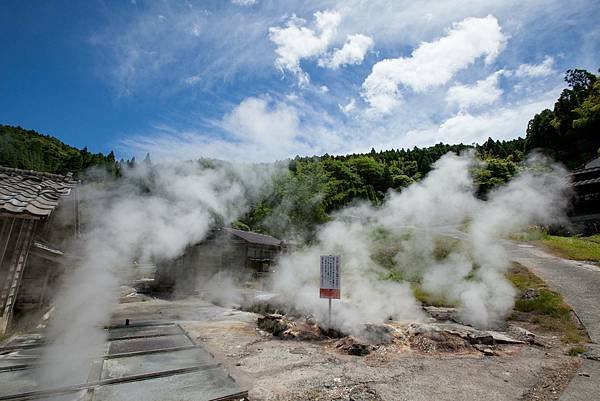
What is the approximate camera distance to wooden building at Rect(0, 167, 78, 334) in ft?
17.9

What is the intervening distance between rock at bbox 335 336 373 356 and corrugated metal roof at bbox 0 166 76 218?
713 centimetres

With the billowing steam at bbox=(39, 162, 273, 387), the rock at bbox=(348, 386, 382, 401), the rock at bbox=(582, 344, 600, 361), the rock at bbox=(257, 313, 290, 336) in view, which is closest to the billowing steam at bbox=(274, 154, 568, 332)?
the rock at bbox=(257, 313, 290, 336)

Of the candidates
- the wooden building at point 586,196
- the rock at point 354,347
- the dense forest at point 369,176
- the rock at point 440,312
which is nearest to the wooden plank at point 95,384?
the rock at point 354,347

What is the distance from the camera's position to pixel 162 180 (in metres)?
17.0

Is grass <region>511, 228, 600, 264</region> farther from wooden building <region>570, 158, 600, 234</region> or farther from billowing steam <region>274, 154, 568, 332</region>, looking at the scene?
wooden building <region>570, 158, 600, 234</region>

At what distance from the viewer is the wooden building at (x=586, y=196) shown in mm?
28844

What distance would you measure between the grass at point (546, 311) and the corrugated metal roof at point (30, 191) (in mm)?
13117

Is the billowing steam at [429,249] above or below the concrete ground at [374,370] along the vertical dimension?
above

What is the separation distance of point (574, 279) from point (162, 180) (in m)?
19.7

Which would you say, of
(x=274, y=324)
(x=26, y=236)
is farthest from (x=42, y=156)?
(x=274, y=324)

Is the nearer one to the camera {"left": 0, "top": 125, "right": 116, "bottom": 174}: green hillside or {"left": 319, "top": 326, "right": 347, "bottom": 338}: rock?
{"left": 319, "top": 326, "right": 347, "bottom": 338}: rock

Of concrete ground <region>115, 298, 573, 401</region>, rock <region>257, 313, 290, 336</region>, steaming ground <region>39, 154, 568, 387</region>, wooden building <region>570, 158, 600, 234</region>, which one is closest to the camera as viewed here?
concrete ground <region>115, 298, 573, 401</region>

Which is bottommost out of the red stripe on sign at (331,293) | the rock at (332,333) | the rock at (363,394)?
the rock at (363,394)

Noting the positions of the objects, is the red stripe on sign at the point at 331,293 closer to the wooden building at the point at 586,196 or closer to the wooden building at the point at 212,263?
the wooden building at the point at 212,263
